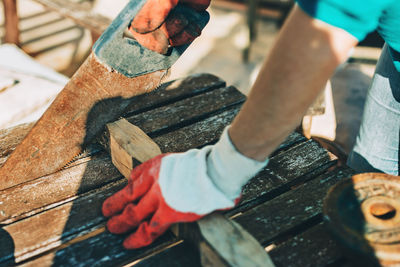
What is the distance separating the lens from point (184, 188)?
1127 mm

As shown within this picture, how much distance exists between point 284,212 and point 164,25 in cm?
81

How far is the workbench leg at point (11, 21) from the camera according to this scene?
3.71 m

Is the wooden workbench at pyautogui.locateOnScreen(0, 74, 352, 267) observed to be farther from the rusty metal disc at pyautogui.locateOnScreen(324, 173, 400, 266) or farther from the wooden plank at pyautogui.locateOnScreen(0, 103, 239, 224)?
the rusty metal disc at pyautogui.locateOnScreen(324, 173, 400, 266)

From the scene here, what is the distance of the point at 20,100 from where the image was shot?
8.06 feet

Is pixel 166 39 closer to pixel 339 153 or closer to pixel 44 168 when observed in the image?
pixel 44 168

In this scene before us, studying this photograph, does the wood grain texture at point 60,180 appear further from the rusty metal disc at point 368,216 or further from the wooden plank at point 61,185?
the rusty metal disc at point 368,216

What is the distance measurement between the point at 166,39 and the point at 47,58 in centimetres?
364

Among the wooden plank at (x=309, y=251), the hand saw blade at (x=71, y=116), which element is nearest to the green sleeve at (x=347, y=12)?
the wooden plank at (x=309, y=251)

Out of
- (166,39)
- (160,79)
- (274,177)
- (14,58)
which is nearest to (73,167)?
(160,79)

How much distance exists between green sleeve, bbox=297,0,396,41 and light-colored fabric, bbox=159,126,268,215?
405 millimetres

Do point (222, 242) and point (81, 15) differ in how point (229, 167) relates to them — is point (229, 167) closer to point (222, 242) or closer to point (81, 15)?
point (222, 242)

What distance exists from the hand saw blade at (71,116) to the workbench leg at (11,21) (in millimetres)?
2864

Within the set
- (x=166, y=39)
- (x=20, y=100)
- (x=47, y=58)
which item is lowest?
(x=47, y=58)

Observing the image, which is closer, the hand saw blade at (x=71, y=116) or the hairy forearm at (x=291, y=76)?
the hairy forearm at (x=291, y=76)
